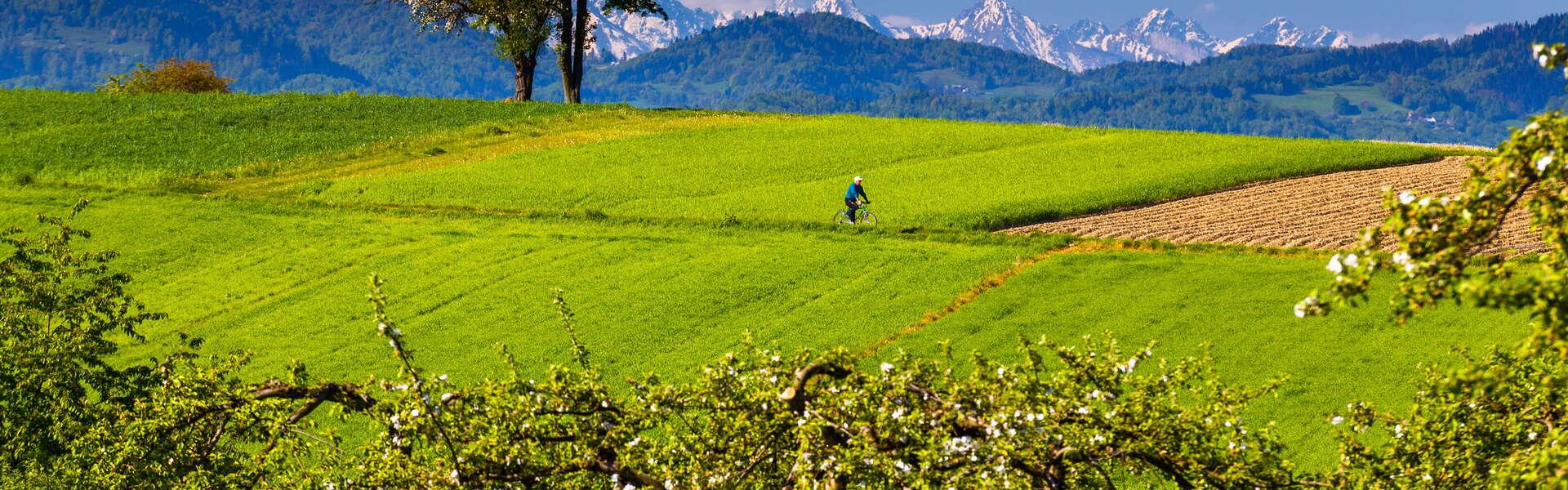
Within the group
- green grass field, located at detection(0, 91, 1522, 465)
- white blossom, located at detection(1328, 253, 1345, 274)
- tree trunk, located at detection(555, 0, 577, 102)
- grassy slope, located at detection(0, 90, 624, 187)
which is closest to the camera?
white blossom, located at detection(1328, 253, 1345, 274)

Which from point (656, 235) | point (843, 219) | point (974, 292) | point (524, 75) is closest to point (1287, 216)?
point (843, 219)

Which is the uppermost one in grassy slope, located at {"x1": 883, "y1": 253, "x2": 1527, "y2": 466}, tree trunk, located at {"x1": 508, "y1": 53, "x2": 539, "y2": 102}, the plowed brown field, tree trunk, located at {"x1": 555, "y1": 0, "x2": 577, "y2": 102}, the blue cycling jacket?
tree trunk, located at {"x1": 555, "y1": 0, "x2": 577, "y2": 102}

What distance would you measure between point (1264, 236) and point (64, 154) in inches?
2302

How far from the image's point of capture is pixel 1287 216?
49.4 metres

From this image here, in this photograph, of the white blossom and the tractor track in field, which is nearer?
the white blossom

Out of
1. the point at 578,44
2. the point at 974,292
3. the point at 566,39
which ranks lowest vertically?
the point at 974,292

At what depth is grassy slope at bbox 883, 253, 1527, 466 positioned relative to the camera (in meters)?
28.9

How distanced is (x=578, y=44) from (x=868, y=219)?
149ft

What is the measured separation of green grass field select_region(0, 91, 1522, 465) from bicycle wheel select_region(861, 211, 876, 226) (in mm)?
1212

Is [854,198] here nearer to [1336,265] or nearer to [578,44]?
[1336,265]

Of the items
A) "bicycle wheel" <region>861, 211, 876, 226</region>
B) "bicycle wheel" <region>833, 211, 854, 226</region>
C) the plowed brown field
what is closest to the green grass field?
"bicycle wheel" <region>833, 211, 854, 226</region>

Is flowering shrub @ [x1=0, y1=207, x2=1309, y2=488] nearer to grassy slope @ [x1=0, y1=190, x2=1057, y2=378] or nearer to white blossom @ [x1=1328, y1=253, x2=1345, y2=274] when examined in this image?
white blossom @ [x1=1328, y1=253, x2=1345, y2=274]

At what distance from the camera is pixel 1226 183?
56031 mm

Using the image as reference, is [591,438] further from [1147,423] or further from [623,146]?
[623,146]
